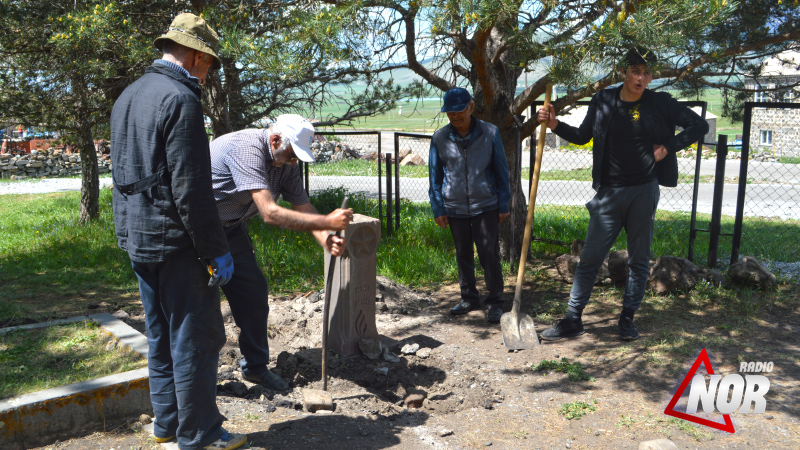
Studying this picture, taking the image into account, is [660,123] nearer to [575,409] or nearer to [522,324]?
[522,324]

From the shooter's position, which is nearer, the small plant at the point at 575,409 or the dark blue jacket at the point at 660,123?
the small plant at the point at 575,409

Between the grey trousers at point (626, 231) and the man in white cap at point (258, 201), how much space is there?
6.60ft

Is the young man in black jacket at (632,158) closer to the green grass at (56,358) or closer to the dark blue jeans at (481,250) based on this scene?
the dark blue jeans at (481,250)

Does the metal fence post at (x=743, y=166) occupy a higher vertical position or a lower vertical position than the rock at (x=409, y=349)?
higher

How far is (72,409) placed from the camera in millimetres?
3225

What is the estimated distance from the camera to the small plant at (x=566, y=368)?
13.1 feet

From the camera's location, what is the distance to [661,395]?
12.4 ft

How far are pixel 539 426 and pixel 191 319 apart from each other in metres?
1.94

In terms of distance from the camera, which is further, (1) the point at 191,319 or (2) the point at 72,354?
(2) the point at 72,354

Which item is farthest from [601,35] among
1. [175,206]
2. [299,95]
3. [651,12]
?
[299,95]

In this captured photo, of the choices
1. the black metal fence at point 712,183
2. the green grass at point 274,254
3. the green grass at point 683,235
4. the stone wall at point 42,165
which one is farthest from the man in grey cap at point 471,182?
the stone wall at point 42,165

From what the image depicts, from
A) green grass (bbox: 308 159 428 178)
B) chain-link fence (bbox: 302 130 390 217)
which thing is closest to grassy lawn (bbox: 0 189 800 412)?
chain-link fence (bbox: 302 130 390 217)

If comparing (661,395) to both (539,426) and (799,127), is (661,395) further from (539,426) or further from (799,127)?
(799,127)

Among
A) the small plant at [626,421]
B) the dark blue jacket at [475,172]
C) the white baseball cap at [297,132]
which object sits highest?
the white baseball cap at [297,132]
